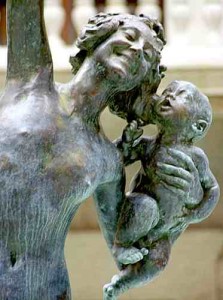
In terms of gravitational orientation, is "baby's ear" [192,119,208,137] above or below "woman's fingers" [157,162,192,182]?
above

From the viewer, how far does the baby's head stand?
3.57 ft

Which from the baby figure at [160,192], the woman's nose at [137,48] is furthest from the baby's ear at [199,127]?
the woman's nose at [137,48]

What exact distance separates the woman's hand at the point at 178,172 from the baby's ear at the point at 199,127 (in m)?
0.03

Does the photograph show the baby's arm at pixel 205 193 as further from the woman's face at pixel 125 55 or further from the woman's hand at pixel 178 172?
the woman's face at pixel 125 55

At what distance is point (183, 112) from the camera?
1085 mm

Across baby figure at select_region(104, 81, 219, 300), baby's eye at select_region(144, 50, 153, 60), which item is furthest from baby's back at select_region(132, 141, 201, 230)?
baby's eye at select_region(144, 50, 153, 60)

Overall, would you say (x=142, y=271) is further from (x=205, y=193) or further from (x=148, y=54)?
(x=148, y=54)

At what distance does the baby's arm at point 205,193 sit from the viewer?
3.62 feet

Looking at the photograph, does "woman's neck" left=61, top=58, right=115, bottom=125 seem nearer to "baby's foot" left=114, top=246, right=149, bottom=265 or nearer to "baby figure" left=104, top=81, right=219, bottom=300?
"baby figure" left=104, top=81, right=219, bottom=300

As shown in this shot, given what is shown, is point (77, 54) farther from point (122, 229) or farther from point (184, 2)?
point (184, 2)

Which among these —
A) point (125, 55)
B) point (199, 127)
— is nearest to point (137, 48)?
point (125, 55)

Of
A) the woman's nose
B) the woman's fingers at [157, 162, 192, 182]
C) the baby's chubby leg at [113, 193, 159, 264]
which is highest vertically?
the woman's nose

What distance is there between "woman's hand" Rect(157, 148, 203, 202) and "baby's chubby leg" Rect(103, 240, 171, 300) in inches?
2.9

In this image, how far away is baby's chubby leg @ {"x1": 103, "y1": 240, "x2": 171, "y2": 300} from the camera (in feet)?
3.59
